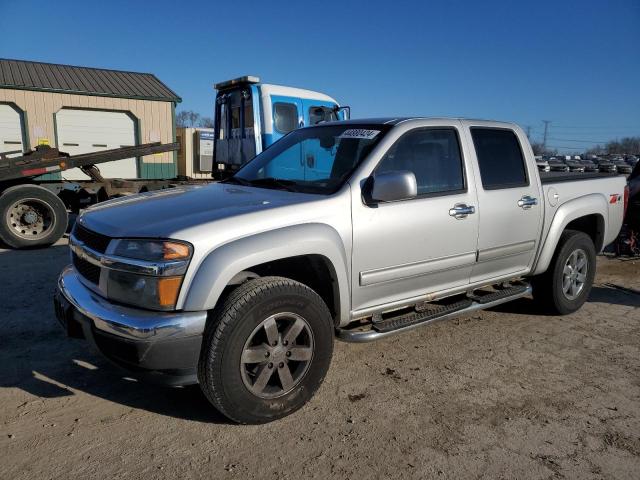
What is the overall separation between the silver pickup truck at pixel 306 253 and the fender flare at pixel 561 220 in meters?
0.02

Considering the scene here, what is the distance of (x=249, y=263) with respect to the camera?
2.78 metres

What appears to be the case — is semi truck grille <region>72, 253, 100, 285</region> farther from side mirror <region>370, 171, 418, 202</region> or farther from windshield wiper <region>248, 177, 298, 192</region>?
side mirror <region>370, 171, 418, 202</region>

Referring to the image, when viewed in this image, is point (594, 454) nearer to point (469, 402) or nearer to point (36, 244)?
point (469, 402)

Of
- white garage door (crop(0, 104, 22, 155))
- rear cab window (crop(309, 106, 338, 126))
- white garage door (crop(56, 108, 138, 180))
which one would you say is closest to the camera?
rear cab window (crop(309, 106, 338, 126))

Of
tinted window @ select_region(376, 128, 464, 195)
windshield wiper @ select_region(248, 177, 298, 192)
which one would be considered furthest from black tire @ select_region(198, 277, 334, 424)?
tinted window @ select_region(376, 128, 464, 195)

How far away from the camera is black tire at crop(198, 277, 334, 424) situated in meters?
2.71

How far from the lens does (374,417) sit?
10.1 ft

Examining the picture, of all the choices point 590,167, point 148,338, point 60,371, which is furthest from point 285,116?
point 590,167

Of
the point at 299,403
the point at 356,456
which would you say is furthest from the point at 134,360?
the point at 356,456

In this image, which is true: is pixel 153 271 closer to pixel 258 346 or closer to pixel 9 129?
pixel 258 346

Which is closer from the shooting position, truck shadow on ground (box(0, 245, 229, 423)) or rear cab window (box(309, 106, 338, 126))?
truck shadow on ground (box(0, 245, 229, 423))

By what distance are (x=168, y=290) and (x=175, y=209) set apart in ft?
2.19

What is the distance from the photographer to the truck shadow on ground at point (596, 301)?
202 inches

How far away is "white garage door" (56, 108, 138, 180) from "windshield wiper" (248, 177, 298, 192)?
567 inches
